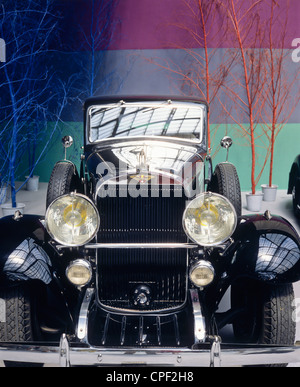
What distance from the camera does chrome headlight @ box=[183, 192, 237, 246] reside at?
1842 millimetres

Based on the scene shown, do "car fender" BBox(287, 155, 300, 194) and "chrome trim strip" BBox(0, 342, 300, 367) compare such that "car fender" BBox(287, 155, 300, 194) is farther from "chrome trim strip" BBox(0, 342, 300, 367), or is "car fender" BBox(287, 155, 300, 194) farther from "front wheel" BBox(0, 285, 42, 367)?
"front wheel" BBox(0, 285, 42, 367)

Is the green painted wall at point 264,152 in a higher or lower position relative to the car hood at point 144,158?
lower

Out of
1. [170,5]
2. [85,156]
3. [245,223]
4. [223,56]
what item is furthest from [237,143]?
[245,223]

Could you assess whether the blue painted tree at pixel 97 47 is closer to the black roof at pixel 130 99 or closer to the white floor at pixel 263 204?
the white floor at pixel 263 204

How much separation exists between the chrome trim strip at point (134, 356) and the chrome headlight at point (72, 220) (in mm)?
444

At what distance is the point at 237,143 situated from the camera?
577 cm

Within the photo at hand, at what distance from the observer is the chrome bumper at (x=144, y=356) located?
5.20 feet

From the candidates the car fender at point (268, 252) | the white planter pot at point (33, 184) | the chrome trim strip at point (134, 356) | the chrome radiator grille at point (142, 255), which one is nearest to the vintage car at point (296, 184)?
the car fender at point (268, 252)

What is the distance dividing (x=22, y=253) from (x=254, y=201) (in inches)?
142

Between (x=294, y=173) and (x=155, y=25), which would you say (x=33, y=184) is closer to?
(x=155, y=25)

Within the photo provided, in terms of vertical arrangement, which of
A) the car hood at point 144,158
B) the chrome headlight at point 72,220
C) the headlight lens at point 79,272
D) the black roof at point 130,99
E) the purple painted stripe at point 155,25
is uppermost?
the purple painted stripe at point 155,25

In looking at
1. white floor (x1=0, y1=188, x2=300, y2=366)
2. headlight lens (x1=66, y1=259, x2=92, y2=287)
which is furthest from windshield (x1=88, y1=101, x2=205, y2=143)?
white floor (x1=0, y1=188, x2=300, y2=366)

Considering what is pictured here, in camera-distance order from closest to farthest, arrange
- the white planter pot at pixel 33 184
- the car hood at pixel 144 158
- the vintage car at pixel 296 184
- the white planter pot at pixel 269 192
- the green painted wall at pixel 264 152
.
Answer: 1. the car hood at pixel 144 158
2. the vintage car at pixel 296 184
3. the white planter pot at pixel 269 192
4. the green painted wall at pixel 264 152
5. the white planter pot at pixel 33 184
